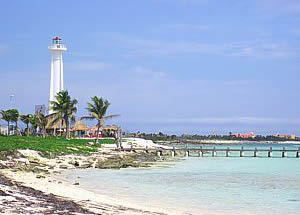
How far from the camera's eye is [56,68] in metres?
60.1

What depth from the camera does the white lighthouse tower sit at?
58.8 m

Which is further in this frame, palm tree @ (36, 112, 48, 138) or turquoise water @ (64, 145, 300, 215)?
palm tree @ (36, 112, 48, 138)

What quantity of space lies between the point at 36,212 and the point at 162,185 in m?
11.3

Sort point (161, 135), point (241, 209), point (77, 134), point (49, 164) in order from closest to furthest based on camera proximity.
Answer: point (241, 209) → point (49, 164) → point (77, 134) → point (161, 135)

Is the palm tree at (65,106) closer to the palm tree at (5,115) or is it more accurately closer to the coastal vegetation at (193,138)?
the palm tree at (5,115)

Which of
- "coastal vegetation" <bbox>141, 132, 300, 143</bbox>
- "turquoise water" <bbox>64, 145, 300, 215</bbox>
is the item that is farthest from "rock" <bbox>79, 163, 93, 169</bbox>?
"coastal vegetation" <bbox>141, 132, 300, 143</bbox>

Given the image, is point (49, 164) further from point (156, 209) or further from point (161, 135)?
point (161, 135)

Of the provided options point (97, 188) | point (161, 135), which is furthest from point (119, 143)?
point (161, 135)

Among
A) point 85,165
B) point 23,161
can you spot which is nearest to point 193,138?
point 85,165

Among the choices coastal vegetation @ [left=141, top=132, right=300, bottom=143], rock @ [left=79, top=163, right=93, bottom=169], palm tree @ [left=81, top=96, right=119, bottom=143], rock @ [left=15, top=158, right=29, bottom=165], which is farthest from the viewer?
coastal vegetation @ [left=141, top=132, right=300, bottom=143]

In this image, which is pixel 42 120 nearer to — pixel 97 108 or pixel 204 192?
pixel 97 108

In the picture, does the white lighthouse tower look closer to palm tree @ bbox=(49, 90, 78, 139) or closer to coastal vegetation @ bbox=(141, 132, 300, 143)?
palm tree @ bbox=(49, 90, 78, 139)

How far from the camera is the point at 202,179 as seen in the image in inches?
947

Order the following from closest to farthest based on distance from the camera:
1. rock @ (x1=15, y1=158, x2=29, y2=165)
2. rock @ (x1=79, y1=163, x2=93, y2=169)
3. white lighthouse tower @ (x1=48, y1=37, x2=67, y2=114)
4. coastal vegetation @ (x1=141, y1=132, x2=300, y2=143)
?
rock @ (x1=15, y1=158, x2=29, y2=165) < rock @ (x1=79, y1=163, x2=93, y2=169) < white lighthouse tower @ (x1=48, y1=37, x2=67, y2=114) < coastal vegetation @ (x1=141, y1=132, x2=300, y2=143)
